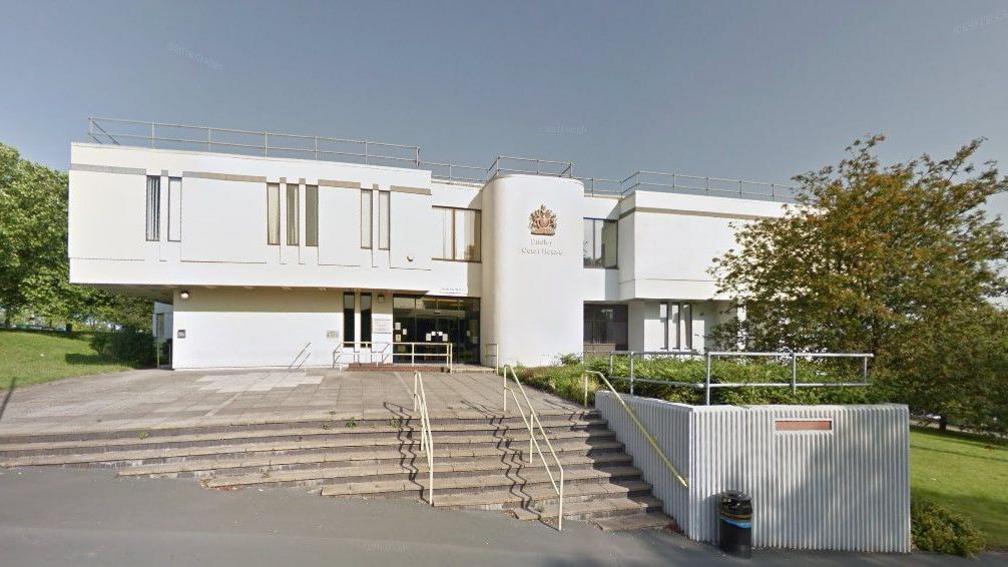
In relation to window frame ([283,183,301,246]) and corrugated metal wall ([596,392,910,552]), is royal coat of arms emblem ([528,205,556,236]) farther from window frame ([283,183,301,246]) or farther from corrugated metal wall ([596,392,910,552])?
corrugated metal wall ([596,392,910,552])

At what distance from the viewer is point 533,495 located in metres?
6.54

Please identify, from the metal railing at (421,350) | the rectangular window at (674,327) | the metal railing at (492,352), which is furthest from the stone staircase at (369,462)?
the rectangular window at (674,327)

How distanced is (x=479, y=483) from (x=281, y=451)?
320 centimetres

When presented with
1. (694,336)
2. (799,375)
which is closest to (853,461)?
(799,375)

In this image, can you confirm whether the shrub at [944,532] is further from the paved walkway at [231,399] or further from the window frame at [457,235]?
the window frame at [457,235]

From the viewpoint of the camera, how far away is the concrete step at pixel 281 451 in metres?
6.62

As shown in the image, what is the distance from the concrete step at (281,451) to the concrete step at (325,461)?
0.03 metres

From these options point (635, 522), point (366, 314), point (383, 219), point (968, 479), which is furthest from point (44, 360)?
point (968, 479)

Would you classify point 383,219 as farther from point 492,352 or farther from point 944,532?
point 944,532

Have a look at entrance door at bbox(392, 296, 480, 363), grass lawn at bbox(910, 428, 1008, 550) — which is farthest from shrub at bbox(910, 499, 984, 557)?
entrance door at bbox(392, 296, 480, 363)

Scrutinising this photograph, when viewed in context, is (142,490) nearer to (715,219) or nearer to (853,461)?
(853,461)

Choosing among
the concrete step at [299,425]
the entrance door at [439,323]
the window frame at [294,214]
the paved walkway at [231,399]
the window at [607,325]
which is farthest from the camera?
the window at [607,325]

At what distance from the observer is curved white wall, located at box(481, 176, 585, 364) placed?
56.1 feet

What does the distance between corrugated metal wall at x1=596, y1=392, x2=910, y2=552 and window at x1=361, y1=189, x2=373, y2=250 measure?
41.0 ft
